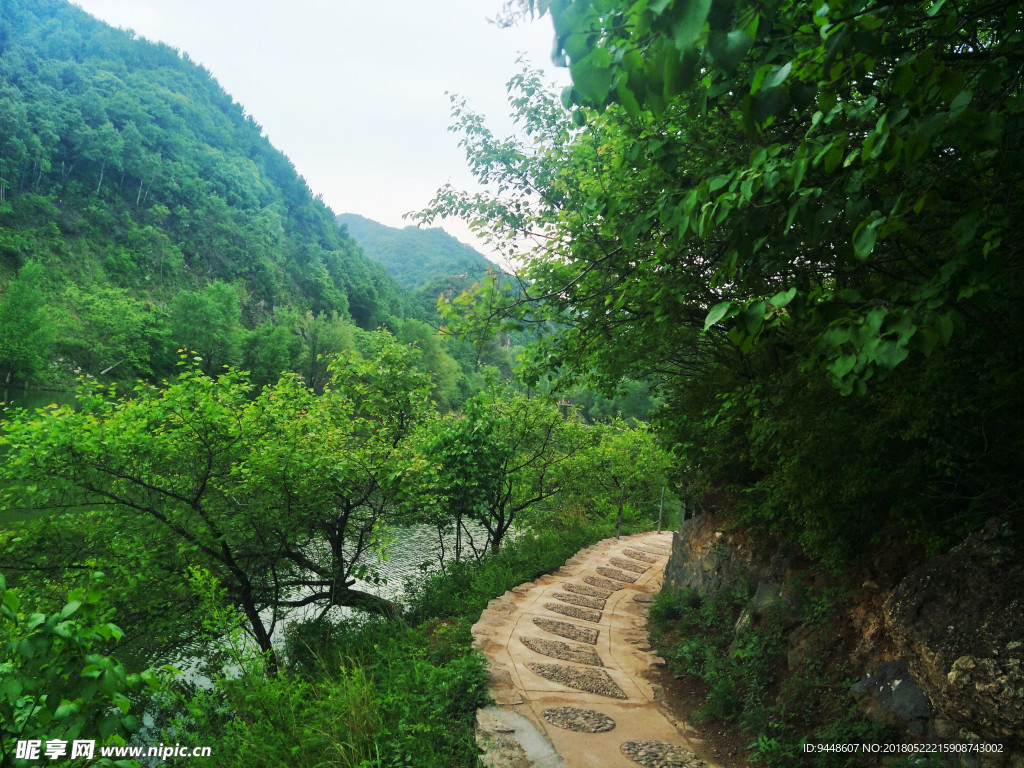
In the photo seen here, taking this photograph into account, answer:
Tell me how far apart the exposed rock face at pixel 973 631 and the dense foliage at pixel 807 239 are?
245 mm

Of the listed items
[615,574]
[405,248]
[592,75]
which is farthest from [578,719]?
[405,248]

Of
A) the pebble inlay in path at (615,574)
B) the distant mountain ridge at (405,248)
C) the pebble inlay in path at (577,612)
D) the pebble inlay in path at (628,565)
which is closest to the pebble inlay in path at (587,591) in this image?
the pebble inlay in path at (577,612)

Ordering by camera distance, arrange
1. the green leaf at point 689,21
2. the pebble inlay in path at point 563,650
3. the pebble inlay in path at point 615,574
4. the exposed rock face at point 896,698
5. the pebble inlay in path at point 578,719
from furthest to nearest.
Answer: the pebble inlay in path at point 615,574
the pebble inlay in path at point 563,650
the pebble inlay in path at point 578,719
the exposed rock face at point 896,698
the green leaf at point 689,21

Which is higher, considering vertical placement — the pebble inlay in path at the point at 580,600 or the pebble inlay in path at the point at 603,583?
the pebble inlay in path at the point at 580,600

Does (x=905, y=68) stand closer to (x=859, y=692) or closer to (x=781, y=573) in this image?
(x=859, y=692)

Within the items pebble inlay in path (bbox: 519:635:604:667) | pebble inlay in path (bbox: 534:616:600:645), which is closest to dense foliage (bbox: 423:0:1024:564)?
pebble inlay in path (bbox: 519:635:604:667)

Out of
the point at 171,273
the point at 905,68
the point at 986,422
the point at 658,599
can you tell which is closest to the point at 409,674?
the point at 658,599

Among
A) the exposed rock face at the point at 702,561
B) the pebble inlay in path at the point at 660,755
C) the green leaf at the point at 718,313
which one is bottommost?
the pebble inlay in path at the point at 660,755

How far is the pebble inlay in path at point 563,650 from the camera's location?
5758mm

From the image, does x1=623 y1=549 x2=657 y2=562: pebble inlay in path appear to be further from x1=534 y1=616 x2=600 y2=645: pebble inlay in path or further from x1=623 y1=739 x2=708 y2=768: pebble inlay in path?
x1=623 y1=739 x2=708 y2=768: pebble inlay in path

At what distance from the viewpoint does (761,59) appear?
1859mm

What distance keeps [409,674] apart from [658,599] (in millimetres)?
4050

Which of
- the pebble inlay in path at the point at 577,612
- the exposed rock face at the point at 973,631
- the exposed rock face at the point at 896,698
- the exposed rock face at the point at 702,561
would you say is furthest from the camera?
the pebble inlay in path at the point at 577,612

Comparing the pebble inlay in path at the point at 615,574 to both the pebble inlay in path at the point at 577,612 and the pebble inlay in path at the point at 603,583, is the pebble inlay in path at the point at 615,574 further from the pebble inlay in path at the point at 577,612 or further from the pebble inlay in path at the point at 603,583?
the pebble inlay in path at the point at 577,612
